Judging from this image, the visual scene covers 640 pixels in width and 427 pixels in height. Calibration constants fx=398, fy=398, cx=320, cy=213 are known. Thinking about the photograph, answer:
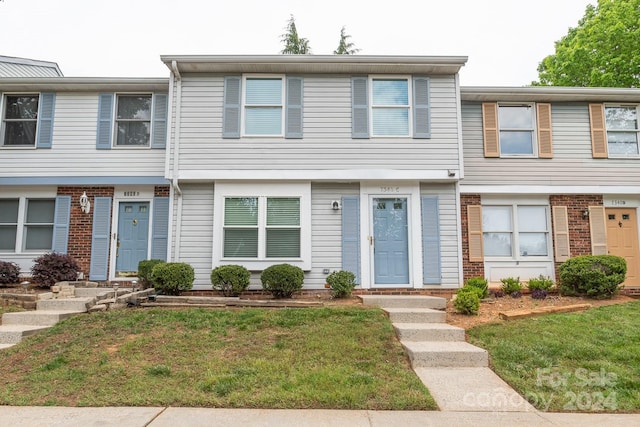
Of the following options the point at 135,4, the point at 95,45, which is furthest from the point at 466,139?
the point at 95,45

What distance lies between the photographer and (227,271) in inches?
317

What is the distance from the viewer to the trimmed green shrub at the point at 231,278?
8016mm

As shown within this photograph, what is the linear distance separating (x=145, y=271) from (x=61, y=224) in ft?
9.22

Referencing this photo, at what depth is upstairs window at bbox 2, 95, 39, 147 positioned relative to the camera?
9.76 meters

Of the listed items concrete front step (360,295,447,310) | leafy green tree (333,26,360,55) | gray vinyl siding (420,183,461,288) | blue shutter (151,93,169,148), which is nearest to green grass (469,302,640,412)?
concrete front step (360,295,447,310)

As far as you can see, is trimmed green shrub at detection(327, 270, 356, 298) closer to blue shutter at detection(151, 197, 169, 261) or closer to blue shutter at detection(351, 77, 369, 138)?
blue shutter at detection(351, 77, 369, 138)

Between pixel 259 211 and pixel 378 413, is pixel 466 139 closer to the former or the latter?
pixel 259 211

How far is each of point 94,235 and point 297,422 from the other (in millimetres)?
8065

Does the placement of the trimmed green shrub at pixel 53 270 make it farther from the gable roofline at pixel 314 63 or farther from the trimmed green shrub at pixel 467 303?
the trimmed green shrub at pixel 467 303

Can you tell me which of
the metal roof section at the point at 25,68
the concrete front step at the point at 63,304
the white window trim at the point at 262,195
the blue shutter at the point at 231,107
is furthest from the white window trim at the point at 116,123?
the metal roof section at the point at 25,68

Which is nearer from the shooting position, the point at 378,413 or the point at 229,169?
the point at 378,413

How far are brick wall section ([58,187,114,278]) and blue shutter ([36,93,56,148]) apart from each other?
119 centimetres

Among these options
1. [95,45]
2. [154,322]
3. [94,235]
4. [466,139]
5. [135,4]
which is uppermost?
[95,45]

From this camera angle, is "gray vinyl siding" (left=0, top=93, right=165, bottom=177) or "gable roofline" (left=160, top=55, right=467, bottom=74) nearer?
"gable roofline" (left=160, top=55, right=467, bottom=74)
